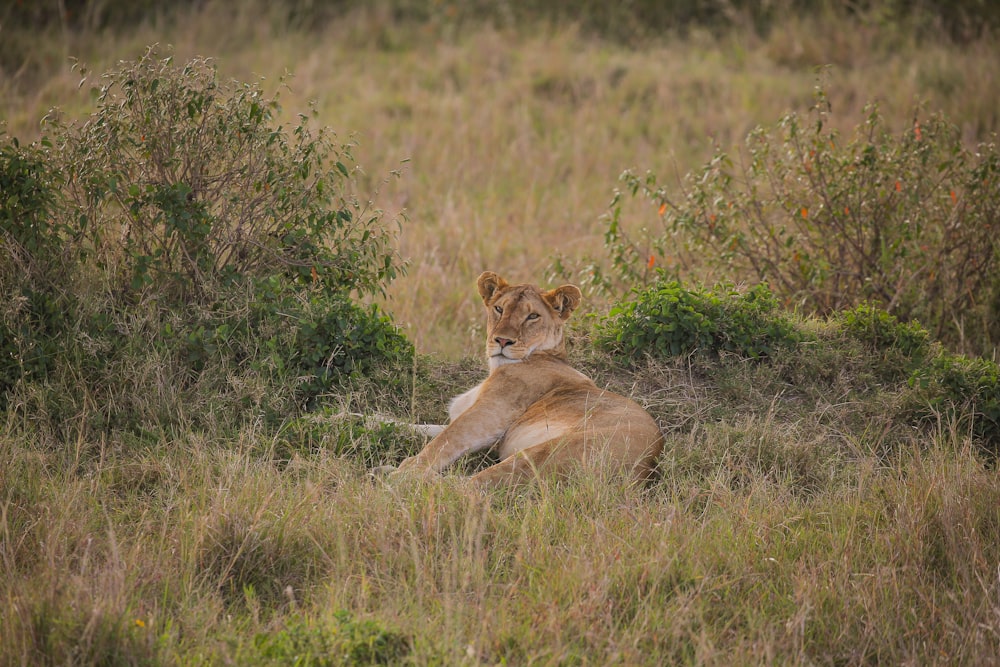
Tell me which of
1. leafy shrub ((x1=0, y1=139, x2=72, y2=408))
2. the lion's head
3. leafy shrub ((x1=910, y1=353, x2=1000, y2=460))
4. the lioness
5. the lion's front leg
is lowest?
leafy shrub ((x1=910, y1=353, x2=1000, y2=460))

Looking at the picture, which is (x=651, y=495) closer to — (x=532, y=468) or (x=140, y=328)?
(x=532, y=468)

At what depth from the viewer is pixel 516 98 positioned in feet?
44.2

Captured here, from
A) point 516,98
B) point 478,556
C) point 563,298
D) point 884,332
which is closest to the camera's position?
point 478,556

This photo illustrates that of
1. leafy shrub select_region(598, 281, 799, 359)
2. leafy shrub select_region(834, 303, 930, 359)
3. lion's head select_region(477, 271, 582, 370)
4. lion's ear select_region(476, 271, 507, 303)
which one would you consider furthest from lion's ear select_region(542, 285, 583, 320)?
leafy shrub select_region(834, 303, 930, 359)

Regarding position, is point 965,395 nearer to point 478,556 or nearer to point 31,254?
point 478,556

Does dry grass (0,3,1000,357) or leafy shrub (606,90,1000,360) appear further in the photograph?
dry grass (0,3,1000,357)

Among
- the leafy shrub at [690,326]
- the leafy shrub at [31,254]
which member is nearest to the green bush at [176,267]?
the leafy shrub at [31,254]

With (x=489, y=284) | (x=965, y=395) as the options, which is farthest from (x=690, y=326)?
(x=965, y=395)

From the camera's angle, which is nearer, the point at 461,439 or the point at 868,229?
the point at 461,439

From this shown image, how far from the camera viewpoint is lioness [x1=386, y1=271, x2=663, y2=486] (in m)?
4.98

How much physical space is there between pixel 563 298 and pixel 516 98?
A: 788cm

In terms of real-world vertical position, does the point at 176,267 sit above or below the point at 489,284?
above

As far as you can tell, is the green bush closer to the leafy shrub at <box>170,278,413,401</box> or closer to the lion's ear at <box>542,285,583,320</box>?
the leafy shrub at <box>170,278,413,401</box>

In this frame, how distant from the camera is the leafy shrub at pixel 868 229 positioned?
7953mm
